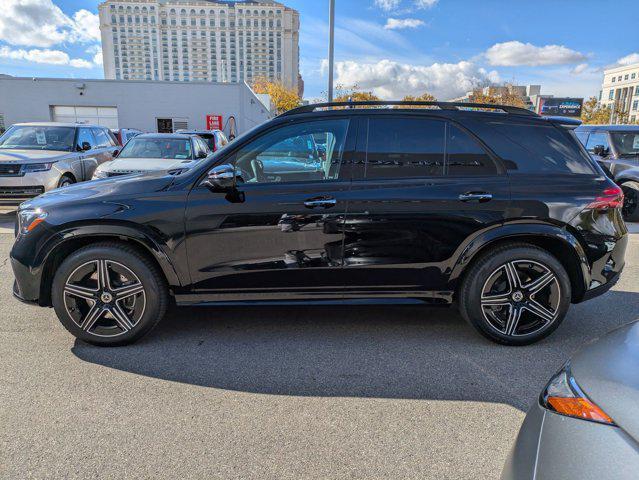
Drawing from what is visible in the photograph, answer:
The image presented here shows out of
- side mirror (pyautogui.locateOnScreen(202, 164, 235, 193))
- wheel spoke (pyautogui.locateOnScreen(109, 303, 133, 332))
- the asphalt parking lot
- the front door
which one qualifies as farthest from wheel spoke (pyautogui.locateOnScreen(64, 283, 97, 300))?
side mirror (pyautogui.locateOnScreen(202, 164, 235, 193))

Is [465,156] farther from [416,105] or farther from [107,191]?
[107,191]

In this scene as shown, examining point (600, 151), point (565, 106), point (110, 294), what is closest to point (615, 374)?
point (110, 294)

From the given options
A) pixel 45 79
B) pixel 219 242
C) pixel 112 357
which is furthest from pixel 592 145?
pixel 45 79

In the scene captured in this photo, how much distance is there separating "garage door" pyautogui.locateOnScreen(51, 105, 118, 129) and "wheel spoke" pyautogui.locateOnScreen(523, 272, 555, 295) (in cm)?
3637

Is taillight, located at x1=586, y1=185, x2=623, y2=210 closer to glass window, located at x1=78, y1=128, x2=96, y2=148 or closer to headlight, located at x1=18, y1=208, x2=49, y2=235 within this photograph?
headlight, located at x1=18, y1=208, x2=49, y2=235

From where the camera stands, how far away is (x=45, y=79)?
111 ft

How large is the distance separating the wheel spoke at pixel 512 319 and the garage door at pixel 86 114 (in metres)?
36.3

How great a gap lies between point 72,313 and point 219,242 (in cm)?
126

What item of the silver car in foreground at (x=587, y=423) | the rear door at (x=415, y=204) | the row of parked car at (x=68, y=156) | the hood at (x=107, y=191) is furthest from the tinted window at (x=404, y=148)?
the row of parked car at (x=68, y=156)

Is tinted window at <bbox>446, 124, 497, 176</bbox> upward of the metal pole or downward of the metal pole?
downward

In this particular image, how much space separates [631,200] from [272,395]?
9.54 meters

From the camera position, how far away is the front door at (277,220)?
342 cm

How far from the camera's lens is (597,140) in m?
10.3

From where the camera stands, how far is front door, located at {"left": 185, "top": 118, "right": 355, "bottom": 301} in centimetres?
342
